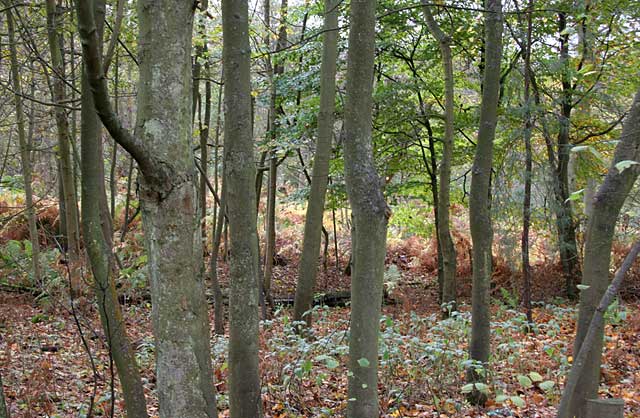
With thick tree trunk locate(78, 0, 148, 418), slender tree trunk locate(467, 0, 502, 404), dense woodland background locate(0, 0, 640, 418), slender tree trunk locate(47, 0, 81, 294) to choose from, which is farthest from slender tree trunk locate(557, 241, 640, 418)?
slender tree trunk locate(47, 0, 81, 294)

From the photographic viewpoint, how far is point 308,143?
1245 centimetres

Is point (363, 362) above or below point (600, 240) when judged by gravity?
below

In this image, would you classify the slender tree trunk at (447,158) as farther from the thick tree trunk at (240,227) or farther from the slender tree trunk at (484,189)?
the thick tree trunk at (240,227)

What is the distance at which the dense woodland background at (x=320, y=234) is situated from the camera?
245 centimetres

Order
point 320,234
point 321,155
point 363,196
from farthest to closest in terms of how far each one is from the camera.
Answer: point 320,234 < point 321,155 < point 363,196

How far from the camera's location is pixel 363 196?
3.97 m

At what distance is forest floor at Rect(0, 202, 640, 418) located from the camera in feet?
17.8

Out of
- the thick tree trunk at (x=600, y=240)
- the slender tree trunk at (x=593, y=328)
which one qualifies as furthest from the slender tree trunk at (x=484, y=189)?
the slender tree trunk at (x=593, y=328)

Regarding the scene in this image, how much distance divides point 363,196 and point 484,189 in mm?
2004

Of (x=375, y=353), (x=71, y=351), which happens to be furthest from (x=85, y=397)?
(x=375, y=353)

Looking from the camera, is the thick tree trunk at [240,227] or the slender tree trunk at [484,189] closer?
the thick tree trunk at [240,227]

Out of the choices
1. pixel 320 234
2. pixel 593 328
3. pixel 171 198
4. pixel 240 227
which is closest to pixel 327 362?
pixel 240 227

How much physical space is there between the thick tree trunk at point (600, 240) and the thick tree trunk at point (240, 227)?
2464 millimetres

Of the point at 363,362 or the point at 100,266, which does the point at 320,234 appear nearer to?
the point at 363,362
